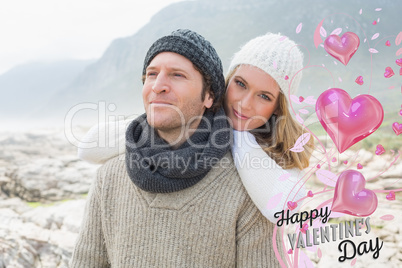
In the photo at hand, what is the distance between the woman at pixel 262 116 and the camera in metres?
1.53

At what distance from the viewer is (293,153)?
1.68m

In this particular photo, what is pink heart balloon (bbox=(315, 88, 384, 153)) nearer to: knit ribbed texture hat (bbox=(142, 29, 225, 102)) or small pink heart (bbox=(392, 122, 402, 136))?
small pink heart (bbox=(392, 122, 402, 136))

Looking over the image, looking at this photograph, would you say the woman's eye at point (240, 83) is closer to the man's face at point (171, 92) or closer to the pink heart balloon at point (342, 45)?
the man's face at point (171, 92)

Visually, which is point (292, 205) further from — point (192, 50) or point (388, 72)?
point (192, 50)

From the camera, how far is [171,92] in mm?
1459

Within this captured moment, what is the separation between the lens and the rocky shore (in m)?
2.37

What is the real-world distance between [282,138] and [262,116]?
16 centimetres

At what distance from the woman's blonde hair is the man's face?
445mm

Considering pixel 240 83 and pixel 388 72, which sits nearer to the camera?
pixel 388 72

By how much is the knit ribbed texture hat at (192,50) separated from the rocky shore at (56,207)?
0.65 m

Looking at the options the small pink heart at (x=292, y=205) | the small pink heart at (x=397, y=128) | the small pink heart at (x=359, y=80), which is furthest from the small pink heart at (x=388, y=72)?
the small pink heart at (x=292, y=205)

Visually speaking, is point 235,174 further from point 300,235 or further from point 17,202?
point 17,202

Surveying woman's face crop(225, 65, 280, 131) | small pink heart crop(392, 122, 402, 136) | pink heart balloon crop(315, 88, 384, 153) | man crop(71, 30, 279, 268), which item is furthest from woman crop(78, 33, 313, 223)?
small pink heart crop(392, 122, 402, 136)

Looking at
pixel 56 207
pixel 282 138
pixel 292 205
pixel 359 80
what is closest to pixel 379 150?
pixel 359 80
